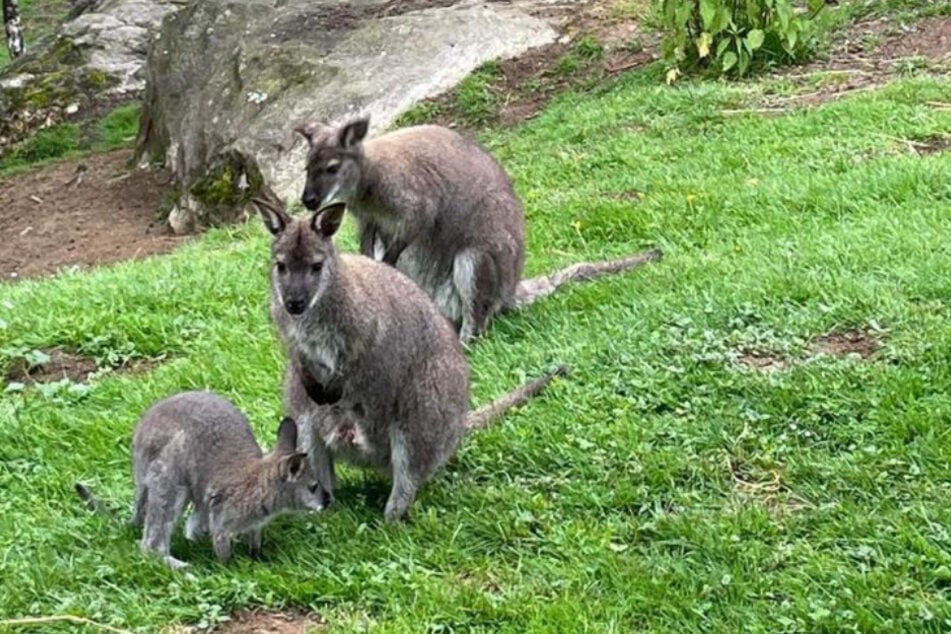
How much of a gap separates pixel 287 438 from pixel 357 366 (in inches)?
13.9

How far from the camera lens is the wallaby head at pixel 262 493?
14.6 ft

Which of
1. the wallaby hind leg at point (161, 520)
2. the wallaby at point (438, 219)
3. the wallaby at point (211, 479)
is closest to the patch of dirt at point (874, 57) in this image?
the wallaby at point (438, 219)

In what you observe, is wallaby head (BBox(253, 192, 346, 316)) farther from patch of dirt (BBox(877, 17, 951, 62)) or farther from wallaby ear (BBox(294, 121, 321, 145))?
patch of dirt (BBox(877, 17, 951, 62))

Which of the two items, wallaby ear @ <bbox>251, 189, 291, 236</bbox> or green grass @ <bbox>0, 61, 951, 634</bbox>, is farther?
wallaby ear @ <bbox>251, 189, 291, 236</bbox>

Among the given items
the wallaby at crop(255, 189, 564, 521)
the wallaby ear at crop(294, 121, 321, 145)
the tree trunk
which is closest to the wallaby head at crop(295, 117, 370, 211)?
the wallaby ear at crop(294, 121, 321, 145)

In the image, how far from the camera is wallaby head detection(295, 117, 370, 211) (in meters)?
6.78

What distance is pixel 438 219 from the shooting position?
6812 millimetres

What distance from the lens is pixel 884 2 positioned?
39.2ft

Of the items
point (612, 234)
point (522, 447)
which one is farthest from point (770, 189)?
point (522, 447)

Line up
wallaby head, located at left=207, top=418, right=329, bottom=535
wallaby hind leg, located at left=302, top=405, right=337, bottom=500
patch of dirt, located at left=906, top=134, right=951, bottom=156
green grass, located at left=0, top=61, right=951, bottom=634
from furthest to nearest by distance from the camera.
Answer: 1. patch of dirt, located at left=906, top=134, right=951, bottom=156
2. wallaby hind leg, located at left=302, top=405, right=337, bottom=500
3. wallaby head, located at left=207, top=418, right=329, bottom=535
4. green grass, located at left=0, top=61, right=951, bottom=634

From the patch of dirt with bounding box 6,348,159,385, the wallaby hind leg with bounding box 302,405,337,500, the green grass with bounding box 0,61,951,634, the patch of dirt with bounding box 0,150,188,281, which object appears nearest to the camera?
the green grass with bounding box 0,61,951,634

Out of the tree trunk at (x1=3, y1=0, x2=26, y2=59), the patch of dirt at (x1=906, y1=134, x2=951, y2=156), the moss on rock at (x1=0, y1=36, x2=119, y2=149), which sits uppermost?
the patch of dirt at (x1=906, y1=134, x2=951, y2=156)

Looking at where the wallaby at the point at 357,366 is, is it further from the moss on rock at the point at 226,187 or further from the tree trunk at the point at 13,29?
the tree trunk at the point at 13,29

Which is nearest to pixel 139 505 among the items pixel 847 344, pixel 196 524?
pixel 196 524
